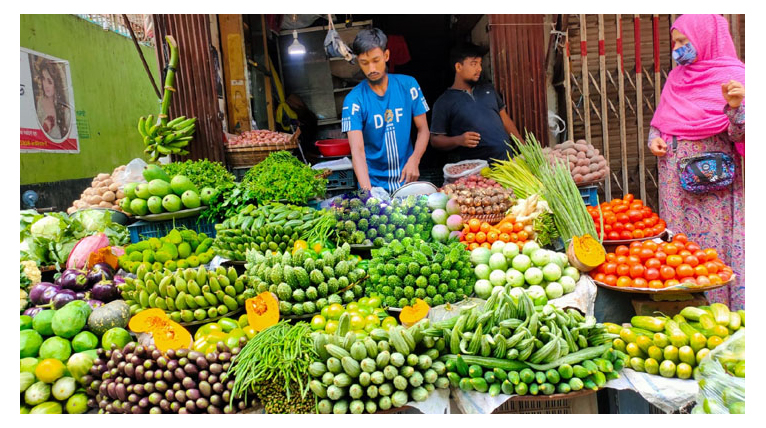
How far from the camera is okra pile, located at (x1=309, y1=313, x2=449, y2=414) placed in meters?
1.95

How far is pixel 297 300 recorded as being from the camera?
95.1 inches

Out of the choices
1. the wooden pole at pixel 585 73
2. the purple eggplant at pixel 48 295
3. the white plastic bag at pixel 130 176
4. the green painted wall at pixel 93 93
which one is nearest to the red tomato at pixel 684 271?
the wooden pole at pixel 585 73

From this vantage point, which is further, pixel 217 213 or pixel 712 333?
pixel 217 213

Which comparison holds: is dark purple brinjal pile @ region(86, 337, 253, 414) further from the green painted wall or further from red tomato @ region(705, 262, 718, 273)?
the green painted wall

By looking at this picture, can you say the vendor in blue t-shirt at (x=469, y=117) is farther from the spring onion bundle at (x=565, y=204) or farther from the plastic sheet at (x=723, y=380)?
the plastic sheet at (x=723, y=380)

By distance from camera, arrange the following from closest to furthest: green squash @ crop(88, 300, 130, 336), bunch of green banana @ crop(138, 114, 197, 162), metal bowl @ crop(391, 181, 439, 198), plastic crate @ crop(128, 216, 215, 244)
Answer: green squash @ crop(88, 300, 130, 336) < metal bowl @ crop(391, 181, 439, 198) < plastic crate @ crop(128, 216, 215, 244) < bunch of green banana @ crop(138, 114, 197, 162)

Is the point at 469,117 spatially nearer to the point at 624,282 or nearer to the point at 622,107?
the point at 622,107

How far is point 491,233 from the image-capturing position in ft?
9.55

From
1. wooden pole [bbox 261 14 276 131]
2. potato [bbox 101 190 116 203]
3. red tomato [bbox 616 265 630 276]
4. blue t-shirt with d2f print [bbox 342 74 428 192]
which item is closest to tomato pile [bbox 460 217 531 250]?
red tomato [bbox 616 265 630 276]

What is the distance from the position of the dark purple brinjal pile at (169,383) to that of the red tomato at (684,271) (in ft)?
7.39

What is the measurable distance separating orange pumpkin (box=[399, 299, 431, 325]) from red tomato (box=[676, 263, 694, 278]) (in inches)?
54.2
